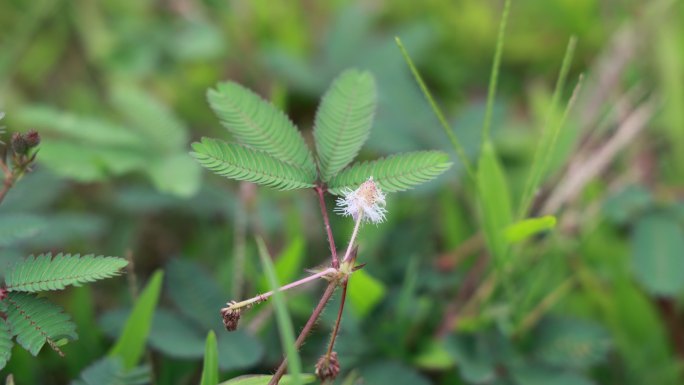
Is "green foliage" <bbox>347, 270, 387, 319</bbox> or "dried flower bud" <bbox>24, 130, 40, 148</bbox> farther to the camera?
"green foliage" <bbox>347, 270, 387, 319</bbox>

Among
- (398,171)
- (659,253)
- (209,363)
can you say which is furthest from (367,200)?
(659,253)

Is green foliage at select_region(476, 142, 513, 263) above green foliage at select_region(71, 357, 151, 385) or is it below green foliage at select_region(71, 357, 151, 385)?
above

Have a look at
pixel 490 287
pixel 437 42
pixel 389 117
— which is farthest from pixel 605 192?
pixel 437 42

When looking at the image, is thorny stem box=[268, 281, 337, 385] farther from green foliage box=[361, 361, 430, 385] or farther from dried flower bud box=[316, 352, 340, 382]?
green foliage box=[361, 361, 430, 385]

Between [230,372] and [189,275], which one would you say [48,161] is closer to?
[189,275]

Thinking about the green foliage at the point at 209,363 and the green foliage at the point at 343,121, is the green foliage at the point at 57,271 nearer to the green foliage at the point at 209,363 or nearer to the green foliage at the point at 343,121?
the green foliage at the point at 209,363

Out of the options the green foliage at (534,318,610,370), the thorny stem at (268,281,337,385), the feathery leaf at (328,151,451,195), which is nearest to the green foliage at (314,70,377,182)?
the feathery leaf at (328,151,451,195)

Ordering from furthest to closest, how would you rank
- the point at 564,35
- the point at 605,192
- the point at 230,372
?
1. the point at 564,35
2. the point at 605,192
3. the point at 230,372
